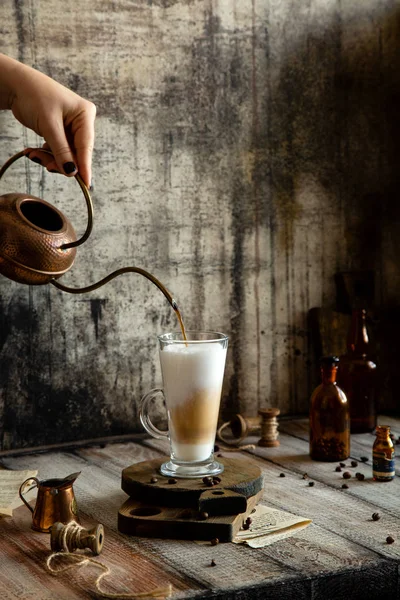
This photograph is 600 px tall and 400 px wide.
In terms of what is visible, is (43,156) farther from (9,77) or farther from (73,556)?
(73,556)

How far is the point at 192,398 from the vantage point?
6.51 feet

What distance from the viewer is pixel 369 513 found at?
1.96 meters

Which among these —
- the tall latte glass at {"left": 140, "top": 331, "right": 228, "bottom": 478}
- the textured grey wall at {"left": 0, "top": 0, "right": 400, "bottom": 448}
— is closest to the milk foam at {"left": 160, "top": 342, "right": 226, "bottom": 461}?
the tall latte glass at {"left": 140, "top": 331, "right": 228, "bottom": 478}

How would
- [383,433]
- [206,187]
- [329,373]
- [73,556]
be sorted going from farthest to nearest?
[206,187], [329,373], [383,433], [73,556]

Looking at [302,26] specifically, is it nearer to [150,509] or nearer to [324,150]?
[324,150]

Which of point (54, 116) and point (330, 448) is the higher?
point (54, 116)

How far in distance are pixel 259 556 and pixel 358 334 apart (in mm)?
1182

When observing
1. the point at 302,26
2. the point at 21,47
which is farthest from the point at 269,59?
the point at 21,47

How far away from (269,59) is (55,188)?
886 mm

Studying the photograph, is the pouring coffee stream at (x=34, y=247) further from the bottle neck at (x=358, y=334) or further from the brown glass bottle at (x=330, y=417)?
the bottle neck at (x=358, y=334)

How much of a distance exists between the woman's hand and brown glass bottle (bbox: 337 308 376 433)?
45.2 inches

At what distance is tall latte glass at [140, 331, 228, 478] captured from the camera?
1968 mm

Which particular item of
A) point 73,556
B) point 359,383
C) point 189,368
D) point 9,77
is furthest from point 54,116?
point 359,383

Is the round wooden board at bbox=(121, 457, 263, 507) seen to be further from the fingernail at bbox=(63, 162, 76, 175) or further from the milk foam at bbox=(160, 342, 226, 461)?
the fingernail at bbox=(63, 162, 76, 175)
